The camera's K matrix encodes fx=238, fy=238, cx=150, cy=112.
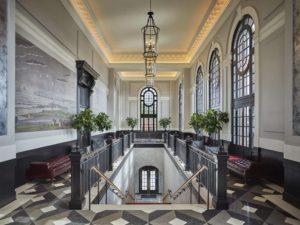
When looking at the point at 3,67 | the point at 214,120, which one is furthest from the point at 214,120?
the point at 3,67

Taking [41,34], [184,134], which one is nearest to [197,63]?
[184,134]

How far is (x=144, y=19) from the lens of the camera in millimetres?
10414

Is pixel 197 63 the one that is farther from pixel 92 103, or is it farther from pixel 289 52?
pixel 289 52

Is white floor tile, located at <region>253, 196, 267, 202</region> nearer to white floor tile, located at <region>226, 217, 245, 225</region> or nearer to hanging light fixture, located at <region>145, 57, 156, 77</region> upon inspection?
white floor tile, located at <region>226, 217, 245, 225</region>

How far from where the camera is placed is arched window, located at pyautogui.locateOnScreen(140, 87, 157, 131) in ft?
74.6

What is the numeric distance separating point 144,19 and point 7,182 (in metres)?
8.45

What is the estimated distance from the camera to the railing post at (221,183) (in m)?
4.12

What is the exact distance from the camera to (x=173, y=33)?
12.1 metres

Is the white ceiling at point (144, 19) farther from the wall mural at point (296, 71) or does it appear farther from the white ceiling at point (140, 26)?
the wall mural at point (296, 71)

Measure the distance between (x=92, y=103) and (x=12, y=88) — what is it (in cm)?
723

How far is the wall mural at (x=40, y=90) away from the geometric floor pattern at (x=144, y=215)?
184cm

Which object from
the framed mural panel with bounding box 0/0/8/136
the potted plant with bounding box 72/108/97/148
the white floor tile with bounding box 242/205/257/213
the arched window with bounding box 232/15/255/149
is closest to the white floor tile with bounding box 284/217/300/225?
the white floor tile with bounding box 242/205/257/213

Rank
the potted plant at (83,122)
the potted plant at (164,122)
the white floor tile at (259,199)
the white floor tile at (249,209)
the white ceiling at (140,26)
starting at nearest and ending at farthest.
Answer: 1. the white floor tile at (249,209)
2. the white floor tile at (259,199)
3. the potted plant at (83,122)
4. the white ceiling at (140,26)
5. the potted plant at (164,122)

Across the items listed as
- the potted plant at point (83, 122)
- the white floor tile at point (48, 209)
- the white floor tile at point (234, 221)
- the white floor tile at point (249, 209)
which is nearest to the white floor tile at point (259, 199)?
the white floor tile at point (249, 209)
